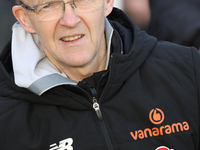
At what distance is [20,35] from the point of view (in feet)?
7.59

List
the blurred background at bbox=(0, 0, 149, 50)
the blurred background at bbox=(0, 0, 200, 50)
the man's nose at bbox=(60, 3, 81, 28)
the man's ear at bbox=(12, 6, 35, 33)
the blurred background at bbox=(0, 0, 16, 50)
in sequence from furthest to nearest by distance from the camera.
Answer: the blurred background at bbox=(0, 0, 16, 50) < the blurred background at bbox=(0, 0, 149, 50) < the blurred background at bbox=(0, 0, 200, 50) < the man's ear at bbox=(12, 6, 35, 33) < the man's nose at bbox=(60, 3, 81, 28)

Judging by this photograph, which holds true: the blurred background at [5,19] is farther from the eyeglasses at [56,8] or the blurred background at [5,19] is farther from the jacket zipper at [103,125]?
the jacket zipper at [103,125]

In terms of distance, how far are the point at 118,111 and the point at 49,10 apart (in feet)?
2.48

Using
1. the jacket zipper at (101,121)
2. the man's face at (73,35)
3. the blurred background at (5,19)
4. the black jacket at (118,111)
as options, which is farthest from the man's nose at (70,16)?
the blurred background at (5,19)

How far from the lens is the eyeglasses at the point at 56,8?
6.85 ft

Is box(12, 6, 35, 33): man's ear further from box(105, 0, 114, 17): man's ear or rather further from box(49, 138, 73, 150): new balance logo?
box(49, 138, 73, 150): new balance logo

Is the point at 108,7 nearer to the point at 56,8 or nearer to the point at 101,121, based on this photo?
the point at 56,8

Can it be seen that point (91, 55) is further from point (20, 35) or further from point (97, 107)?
point (20, 35)

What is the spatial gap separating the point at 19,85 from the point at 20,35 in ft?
1.26

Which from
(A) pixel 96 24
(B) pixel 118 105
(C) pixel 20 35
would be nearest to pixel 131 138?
(B) pixel 118 105

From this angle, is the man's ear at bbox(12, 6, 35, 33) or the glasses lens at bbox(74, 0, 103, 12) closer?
the glasses lens at bbox(74, 0, 103, 12)

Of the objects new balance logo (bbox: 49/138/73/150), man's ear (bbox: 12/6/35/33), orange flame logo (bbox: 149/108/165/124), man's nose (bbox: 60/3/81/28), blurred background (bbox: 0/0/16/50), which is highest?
man's nose (bbox: 60/3/81/28)

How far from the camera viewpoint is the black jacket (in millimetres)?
2098

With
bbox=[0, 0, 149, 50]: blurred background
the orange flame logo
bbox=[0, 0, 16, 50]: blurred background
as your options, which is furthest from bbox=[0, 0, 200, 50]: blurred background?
bbox=[0, 0, 16, 50]: blurred background
